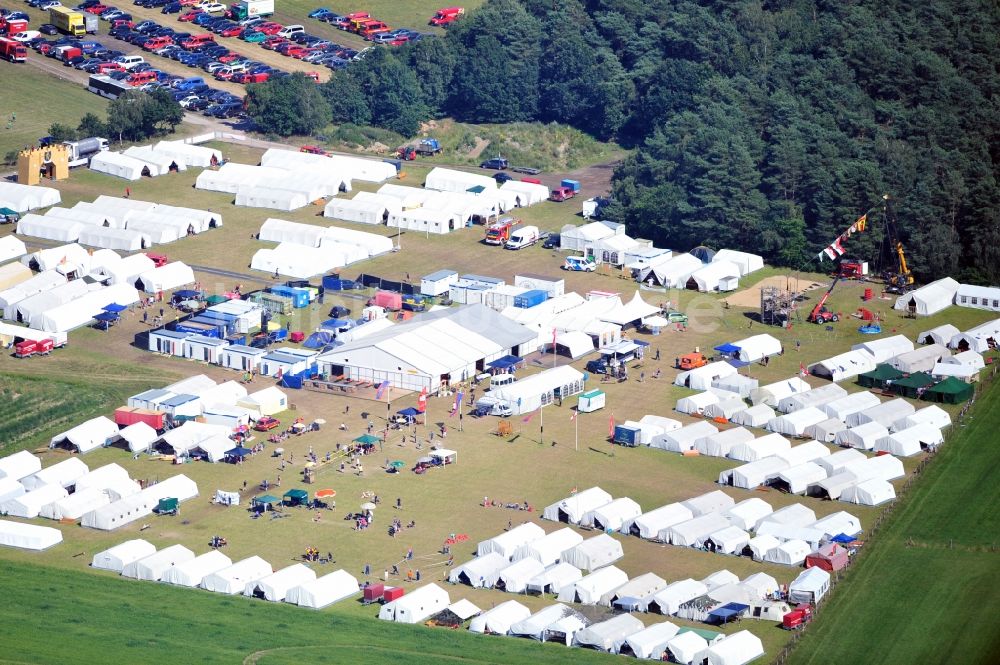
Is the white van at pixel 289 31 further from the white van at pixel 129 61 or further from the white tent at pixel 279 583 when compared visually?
the white tent at pixel 279 583

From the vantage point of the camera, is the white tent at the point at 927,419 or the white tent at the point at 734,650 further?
the white tent at the point at 927,419

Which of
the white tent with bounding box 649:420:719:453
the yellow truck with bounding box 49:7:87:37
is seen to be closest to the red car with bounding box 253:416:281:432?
the white tent with bounding box 649:420:719:453

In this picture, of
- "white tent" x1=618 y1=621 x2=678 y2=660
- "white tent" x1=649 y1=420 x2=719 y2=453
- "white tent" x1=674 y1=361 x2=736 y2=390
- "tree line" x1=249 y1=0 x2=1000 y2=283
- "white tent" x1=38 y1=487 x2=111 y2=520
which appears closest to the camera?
"white tent" x1=618 y1=621 x2=678 y2=660

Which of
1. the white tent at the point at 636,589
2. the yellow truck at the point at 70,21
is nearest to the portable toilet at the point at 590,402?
the white tent at the point at 636,589

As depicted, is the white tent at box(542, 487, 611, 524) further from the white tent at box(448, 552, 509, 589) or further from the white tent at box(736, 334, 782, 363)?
the white tent at box(736, 334, 782, 363)

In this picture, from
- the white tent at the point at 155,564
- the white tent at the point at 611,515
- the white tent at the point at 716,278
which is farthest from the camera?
the white tent at the point at 716,278

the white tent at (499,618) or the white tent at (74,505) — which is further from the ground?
the white tent at (499,618)

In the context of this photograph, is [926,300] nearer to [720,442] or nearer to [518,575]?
[720,442]
